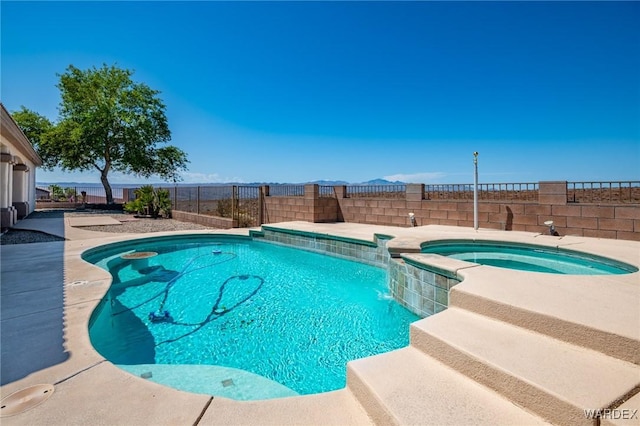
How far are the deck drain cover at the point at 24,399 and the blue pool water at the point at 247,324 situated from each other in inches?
33.2

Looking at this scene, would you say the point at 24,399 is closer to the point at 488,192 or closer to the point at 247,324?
the point at 247,324

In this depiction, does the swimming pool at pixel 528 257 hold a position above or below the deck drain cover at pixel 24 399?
above

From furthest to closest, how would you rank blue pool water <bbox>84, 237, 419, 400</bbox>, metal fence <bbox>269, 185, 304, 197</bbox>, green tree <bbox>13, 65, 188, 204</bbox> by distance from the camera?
green tree <bbox>13, 65, 188, 204</bbox>, metal fence <bbox>269, 185, 304, 197</bbox>, blue pool water <bbox>84, 237, 419, 400</bbox>

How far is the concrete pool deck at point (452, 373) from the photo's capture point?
139cm

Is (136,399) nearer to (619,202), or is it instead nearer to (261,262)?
(261,262)

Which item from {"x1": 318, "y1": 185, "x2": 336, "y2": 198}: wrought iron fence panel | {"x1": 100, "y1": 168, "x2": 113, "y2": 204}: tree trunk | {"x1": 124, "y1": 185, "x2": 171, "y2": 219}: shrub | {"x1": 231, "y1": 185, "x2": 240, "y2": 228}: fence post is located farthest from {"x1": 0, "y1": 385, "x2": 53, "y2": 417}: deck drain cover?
{"x1": 100, "y1": 168, "x2": 113, "y2": 204}: tree trunk

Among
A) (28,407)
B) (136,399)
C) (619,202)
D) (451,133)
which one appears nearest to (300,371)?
(136,399)

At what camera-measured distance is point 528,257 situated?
15.1ft

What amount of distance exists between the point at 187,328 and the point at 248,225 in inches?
296

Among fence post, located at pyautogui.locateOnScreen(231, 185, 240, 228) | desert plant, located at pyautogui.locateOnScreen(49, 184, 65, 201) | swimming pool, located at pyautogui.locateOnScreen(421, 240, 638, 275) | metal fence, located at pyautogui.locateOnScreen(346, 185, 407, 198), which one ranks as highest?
desert plant, located at pyautogui.locateOnScreen(49, 184, 65, 201)

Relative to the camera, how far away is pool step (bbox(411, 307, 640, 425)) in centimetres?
131

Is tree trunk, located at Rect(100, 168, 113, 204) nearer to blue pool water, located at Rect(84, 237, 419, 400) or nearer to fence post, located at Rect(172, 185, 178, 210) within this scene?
fence post, located at Rect(172, 185, 178, 210)

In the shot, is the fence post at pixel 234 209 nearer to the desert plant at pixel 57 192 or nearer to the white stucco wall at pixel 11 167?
the white stucco wall at pixel 11 167

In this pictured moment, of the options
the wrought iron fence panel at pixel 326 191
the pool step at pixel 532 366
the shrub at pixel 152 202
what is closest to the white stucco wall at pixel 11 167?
the shrub at pixel 152 202
